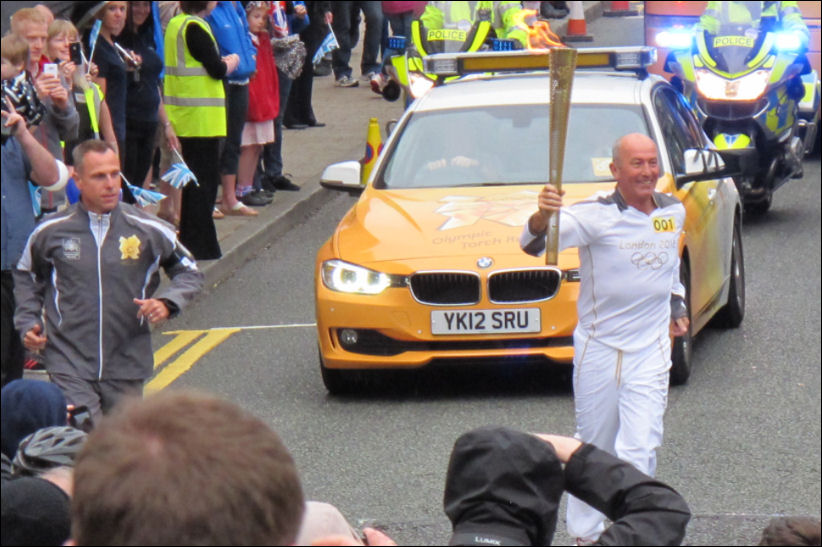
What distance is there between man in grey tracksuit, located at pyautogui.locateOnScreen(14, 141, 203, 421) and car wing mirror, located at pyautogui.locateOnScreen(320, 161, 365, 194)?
2996 mm

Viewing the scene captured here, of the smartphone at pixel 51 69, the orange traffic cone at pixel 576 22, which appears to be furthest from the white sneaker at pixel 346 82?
the smartphone at pixel 51 69

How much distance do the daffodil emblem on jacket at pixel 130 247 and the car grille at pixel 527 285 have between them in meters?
2.39

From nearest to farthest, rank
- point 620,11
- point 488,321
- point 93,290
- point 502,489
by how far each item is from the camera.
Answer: point 502,489
point 93,290
point 488,321
point 620,11

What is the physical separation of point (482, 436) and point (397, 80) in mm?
13952

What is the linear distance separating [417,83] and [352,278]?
772 cm

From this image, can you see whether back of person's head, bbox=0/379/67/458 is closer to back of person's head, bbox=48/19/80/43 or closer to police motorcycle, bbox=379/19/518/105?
back of person's head, bbox=48/19/80/43

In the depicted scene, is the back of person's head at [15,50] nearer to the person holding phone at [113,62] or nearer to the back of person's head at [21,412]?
the person holding phone at [113,62]

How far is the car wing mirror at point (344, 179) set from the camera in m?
9.25

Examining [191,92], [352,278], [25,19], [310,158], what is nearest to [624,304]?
[352,278]

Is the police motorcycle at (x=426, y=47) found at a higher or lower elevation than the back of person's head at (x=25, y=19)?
lower

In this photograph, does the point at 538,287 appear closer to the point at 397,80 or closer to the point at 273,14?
the point at 273,14

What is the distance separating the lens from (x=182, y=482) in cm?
185

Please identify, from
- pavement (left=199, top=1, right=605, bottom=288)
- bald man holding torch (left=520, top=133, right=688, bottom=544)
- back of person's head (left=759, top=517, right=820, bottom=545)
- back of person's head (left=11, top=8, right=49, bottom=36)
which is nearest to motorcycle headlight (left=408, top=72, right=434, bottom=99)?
pavement (left=199, top=1, right=605, bottom=288)

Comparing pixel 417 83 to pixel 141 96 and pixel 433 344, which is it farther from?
pixel 433 344
